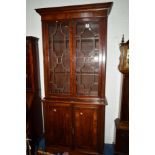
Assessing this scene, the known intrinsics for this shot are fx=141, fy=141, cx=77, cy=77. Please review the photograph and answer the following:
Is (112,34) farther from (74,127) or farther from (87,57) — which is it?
(74,127)

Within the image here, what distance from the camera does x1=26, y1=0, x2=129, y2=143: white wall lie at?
220 centimetres

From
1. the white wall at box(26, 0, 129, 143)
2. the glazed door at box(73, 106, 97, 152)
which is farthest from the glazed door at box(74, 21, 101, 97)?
the white wall at box(26, 0, 129, 143)

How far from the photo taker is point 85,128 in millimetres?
2059

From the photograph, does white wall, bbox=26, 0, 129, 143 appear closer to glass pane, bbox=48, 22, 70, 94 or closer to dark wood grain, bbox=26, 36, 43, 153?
dark wood grain, bbox=26, 36, 43, 153

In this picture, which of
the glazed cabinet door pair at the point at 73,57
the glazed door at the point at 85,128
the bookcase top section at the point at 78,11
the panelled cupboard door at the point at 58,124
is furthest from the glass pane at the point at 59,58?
the glazed door at the point at 85,128

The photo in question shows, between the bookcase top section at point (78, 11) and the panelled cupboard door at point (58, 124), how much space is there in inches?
50.3

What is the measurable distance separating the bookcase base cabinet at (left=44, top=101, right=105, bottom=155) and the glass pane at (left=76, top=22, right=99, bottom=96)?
0.26 meters

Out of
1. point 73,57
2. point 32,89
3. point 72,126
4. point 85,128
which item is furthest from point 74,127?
point 73,57

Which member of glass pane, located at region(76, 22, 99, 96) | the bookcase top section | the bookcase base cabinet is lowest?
the bookcase base cabinet
